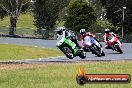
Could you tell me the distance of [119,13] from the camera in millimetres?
73438

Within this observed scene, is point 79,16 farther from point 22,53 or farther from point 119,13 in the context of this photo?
point 22,53

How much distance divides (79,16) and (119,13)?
968 cm

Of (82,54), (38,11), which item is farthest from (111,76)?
(38,11)

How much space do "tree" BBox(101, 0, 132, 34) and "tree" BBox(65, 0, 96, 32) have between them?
574 cm

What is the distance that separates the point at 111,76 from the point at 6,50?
26.6m

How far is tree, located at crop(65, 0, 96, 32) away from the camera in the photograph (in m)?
67.2

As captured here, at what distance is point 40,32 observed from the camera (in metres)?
62.0

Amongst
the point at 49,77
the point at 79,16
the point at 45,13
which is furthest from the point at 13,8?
the point at 49,77

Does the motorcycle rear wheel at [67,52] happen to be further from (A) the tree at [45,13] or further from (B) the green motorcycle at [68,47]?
(A) the tree at [45,13]

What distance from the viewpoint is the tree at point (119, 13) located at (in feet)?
232

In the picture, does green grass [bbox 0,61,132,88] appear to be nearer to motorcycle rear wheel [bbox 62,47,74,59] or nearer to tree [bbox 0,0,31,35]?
motorcycle rear wheel [bbox 62,47,74,59]

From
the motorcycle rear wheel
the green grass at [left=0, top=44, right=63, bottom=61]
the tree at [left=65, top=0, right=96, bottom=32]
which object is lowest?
the green grass at [left=0, top=44, right=63, bottom=61]

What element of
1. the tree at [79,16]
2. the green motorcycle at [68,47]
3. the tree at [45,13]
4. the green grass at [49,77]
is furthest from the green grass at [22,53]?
the tree at [45,13]

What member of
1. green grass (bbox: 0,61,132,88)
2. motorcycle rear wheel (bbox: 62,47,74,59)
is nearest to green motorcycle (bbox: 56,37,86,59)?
motorcycle rear wheel (bbox: 62,47,74,59)
